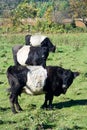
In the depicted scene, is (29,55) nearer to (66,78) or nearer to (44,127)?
(66,78)

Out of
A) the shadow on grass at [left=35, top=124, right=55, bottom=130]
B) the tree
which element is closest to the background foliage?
the tree

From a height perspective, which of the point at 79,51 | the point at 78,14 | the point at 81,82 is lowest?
the point at 78,14

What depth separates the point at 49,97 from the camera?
9.88m

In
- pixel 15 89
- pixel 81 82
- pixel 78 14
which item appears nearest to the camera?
pixel 15 89

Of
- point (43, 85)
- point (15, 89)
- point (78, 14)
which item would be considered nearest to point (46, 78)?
point (43, 85)

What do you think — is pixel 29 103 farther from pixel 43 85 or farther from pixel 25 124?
pixel 25 124

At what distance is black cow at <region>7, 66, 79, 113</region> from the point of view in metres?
9.37

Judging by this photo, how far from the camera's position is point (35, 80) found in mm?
9352

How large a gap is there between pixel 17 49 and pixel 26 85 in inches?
181

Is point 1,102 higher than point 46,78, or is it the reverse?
point 46,78

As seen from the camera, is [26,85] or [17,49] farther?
[17,49]

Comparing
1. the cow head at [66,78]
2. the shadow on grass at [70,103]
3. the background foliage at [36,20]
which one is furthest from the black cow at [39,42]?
the background foliage at [36,20]

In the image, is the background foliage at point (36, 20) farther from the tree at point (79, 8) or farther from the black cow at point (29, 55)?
the black cow at point (29, 55)

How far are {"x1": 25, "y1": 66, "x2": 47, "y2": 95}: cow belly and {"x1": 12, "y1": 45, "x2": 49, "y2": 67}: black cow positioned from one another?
11.5ft
